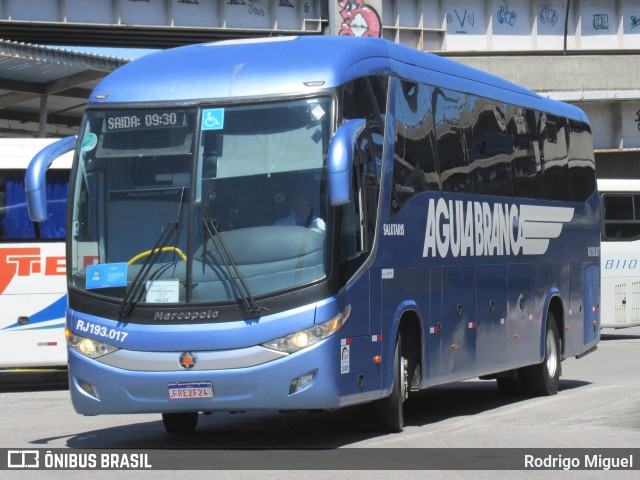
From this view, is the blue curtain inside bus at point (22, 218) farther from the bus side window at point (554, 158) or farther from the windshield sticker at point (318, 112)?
the windshield sticker at point (318, 112)

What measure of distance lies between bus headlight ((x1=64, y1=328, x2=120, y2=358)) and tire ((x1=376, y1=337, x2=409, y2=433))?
100 inches

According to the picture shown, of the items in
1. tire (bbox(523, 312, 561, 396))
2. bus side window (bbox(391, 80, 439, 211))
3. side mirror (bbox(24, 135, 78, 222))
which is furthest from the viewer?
tire (bbox(523, 312, 561, 396))

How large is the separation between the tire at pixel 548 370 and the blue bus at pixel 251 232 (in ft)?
13.4

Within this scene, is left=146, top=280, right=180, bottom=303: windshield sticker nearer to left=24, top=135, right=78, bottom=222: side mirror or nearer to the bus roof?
left=24, top=135, right=78, bottom=222: side mirror

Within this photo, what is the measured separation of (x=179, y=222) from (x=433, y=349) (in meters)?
3.34

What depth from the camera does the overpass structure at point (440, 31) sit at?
4025 cm

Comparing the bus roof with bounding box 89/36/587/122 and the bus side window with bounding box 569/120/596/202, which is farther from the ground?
the bus roof with bounding box 89/36/587/122

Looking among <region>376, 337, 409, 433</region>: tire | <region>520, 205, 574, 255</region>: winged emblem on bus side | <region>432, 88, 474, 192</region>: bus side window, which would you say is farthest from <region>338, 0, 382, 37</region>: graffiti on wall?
<region>376, 337, 409, 433</region>: tire

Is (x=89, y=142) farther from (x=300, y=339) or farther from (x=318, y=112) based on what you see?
(x=300, y=339)

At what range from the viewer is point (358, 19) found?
46250mm

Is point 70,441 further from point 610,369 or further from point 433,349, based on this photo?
point 610,369

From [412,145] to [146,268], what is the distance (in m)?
3.11

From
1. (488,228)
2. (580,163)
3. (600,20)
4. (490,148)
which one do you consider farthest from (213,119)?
(600,20)

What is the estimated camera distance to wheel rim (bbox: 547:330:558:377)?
57.9 feet
